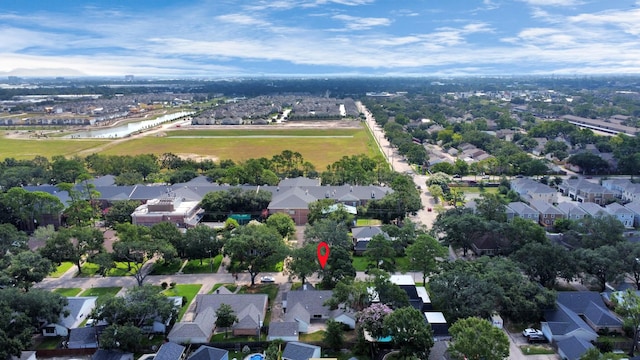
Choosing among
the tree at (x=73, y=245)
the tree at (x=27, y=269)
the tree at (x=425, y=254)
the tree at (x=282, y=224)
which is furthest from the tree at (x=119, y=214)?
the tree at (x=425, y=254)

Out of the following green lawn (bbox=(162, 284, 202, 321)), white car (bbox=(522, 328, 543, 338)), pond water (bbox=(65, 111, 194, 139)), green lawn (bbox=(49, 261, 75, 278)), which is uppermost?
pond water (bbox=(65, 111, 194, 139))

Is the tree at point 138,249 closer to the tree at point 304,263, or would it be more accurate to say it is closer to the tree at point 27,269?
the tree at point 27,269

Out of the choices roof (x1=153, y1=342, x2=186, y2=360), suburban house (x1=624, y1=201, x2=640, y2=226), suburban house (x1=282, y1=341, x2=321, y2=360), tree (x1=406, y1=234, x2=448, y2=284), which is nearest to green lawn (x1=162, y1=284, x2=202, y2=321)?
roof (x1=153, y1=342, x2=186, y2=360)

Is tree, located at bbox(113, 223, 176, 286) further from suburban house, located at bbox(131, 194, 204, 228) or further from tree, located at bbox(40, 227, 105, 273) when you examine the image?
suburban house, located at bbox(131, 194, 204, 228)

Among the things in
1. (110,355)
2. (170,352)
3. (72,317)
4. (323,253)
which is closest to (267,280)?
(323,253)

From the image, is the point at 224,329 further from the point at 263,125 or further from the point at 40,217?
the point at 263,125

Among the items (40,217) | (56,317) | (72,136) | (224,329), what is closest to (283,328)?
(224,329)
